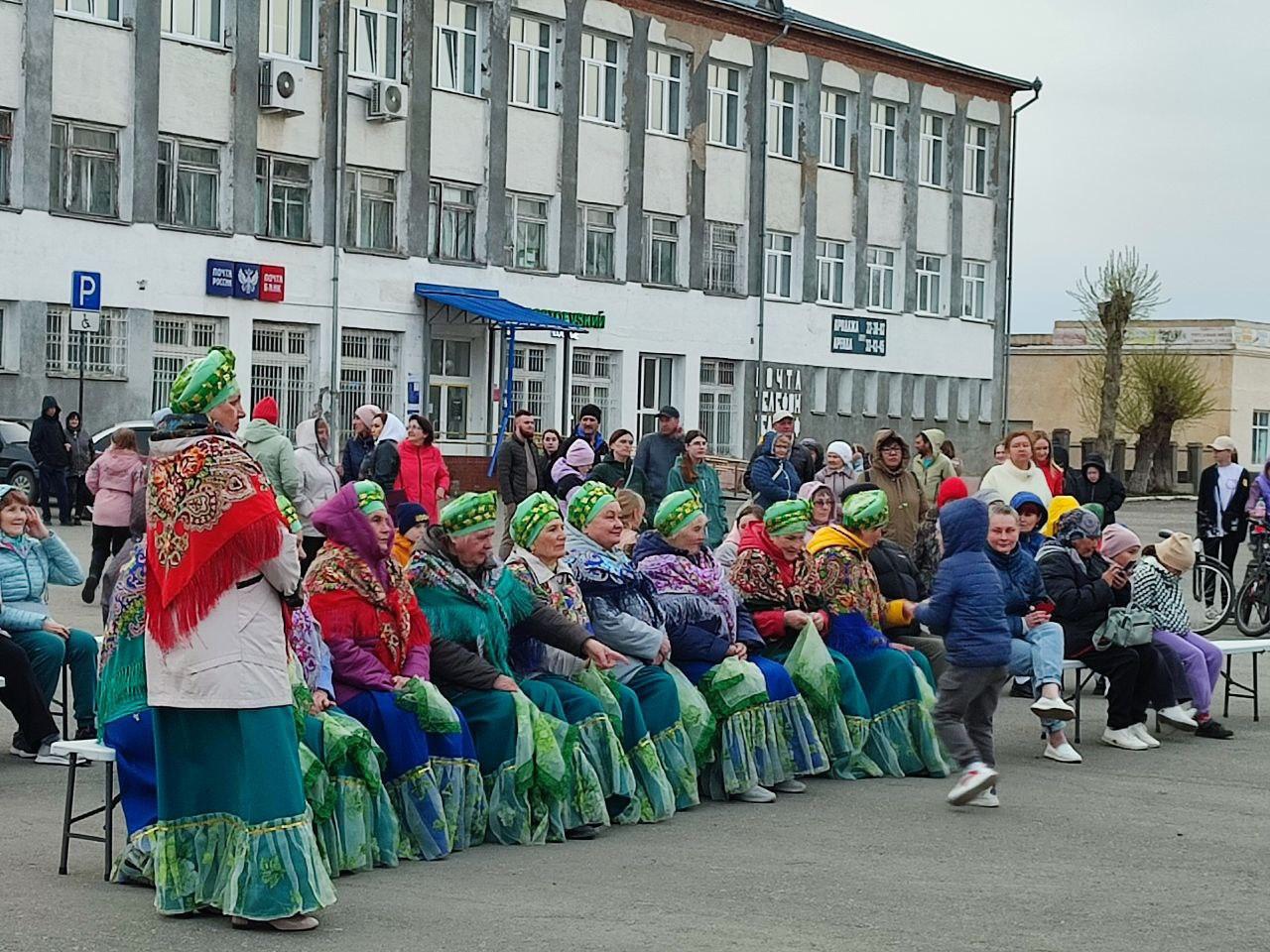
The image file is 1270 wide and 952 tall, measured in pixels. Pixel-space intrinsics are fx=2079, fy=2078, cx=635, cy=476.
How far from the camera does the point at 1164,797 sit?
10.4 metres

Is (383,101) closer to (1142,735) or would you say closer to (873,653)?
(1142,735)

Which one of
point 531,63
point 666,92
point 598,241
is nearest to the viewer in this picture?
point 531,63

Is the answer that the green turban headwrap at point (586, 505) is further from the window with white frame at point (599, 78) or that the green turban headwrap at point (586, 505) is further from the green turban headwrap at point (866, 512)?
the window with white frame at point (599, 78)

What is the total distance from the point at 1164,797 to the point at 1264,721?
11.0 ft

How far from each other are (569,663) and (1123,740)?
4.27m

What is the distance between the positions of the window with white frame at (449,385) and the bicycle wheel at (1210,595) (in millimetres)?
23702

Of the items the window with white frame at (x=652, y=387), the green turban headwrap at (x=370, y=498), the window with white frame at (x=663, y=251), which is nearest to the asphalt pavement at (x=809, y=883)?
the green turban headwrap at (x=370, y=498)

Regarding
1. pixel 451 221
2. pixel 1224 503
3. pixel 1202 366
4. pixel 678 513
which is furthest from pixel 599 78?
pixel 1202 366

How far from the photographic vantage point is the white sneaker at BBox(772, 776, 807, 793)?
1030cm

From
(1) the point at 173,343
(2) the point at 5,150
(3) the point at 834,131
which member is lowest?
(1) the point at 173,343

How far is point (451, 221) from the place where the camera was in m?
42.1

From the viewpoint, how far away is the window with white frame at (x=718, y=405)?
159 ft

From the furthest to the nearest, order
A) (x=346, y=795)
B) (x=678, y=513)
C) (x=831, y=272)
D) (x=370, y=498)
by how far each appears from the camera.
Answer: (x=831, y=272), (x=678, y=513), (x=370, y=498), (x=346, y=795)

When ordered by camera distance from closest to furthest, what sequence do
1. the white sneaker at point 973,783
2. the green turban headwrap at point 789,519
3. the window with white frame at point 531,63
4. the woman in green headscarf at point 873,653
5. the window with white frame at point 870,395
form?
the white sneaker at point 973,783, the green turban headwrap at point 789,519, the woman in green headscarf at point 873,653, the window with white frame at point 531,63, the window with white frame at point 870,395
